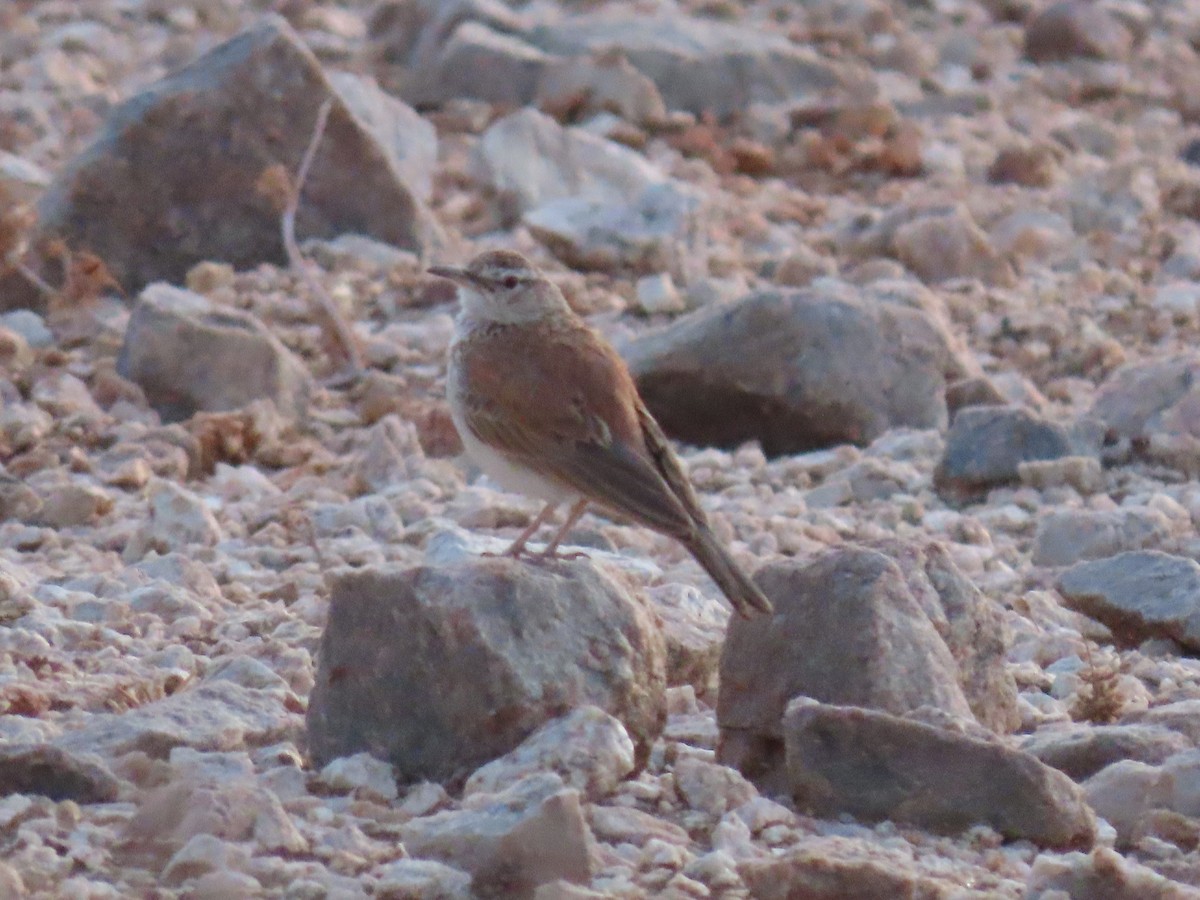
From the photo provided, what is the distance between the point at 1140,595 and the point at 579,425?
1896 mm

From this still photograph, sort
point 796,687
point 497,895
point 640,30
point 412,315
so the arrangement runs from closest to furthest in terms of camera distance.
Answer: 1. point 497,895
2. point 796,687
3. point 412,315
4. point 640,30

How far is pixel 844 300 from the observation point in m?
9.65

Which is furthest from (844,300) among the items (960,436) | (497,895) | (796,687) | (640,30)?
(640,30)

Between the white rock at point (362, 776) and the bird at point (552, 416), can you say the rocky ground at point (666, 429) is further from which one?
the bird at point (552, 416)

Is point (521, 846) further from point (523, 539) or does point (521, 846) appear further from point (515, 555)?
point (523, 539)

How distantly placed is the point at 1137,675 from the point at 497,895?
270 cm

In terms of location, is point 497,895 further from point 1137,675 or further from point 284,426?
point 284,426

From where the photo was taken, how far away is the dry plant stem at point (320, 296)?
1012 centimetres

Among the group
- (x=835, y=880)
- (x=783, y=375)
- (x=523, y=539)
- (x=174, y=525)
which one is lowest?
(x=174, y=525)

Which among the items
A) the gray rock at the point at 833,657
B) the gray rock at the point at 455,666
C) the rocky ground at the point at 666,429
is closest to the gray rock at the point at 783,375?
the rocky ground at the point at 666,429

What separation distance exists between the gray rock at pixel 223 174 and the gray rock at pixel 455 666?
5.75 metres

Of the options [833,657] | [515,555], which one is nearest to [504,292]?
[515,555]

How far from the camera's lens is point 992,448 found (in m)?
8.84

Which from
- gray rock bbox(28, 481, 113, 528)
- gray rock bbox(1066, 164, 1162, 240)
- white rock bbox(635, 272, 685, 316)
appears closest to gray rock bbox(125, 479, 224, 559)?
gray rock bbox(28, 481, 113, 528)
